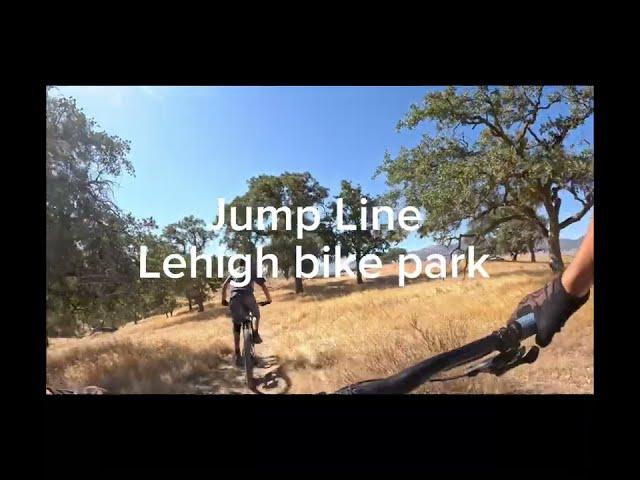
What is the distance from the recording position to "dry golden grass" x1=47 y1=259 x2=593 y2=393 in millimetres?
2322

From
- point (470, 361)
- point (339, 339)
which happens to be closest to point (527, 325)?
point (470, 361)

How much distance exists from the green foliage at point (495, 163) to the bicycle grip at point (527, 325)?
16.5 inches

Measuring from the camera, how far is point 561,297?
2.31 metres

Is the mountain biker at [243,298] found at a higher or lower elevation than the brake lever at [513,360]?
higher

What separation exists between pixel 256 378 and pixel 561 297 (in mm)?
2321

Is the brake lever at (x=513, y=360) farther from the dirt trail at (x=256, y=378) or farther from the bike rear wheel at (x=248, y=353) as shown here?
the bike rear wheel at (x=248, y=353)

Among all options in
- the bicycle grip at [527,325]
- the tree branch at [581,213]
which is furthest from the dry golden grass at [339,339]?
the tree branch at [581,213]

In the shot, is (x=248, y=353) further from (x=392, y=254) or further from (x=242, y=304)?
(x=392, y=254)

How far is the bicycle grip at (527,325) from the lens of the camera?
231 cm

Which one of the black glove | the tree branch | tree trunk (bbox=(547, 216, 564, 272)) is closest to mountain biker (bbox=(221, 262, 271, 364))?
the black glove
